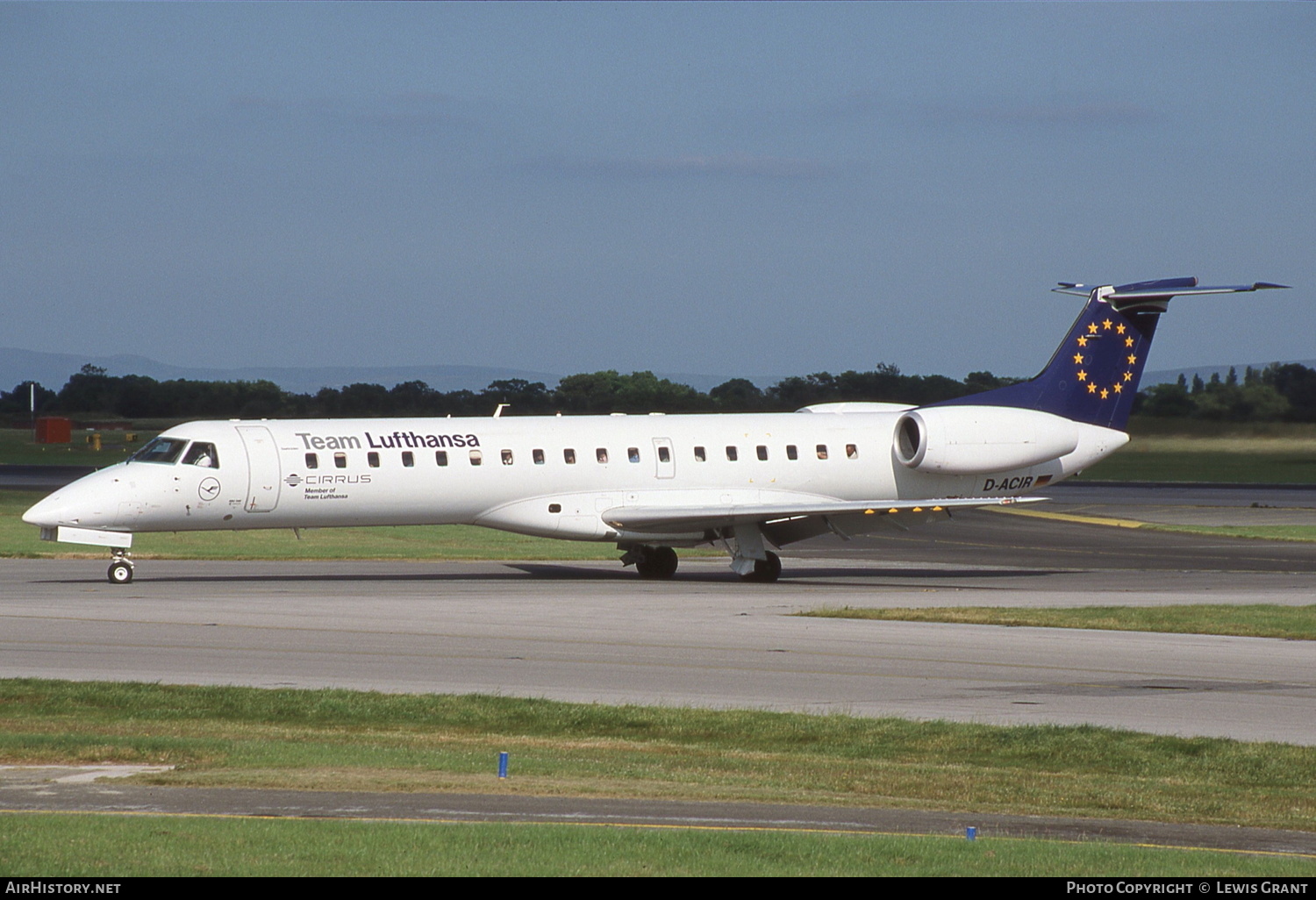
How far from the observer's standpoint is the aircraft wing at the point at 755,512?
101 feet

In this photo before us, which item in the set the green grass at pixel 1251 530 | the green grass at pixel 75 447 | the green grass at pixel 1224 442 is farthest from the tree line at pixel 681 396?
the green grass at pixel 1251 530

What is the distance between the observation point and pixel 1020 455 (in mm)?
34500

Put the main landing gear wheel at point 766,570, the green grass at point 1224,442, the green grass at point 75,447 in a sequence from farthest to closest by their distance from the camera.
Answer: the green grass at point 75,447, the green grass at point 1224,442, the main landing gear wheel at point 766,570

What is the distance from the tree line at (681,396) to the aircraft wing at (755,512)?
87.1ft

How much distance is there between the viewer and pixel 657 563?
33.4 metres

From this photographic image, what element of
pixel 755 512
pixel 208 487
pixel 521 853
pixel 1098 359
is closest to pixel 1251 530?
pixel 1098 359

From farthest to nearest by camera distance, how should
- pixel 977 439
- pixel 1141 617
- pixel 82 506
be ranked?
pixel 977 439
pixel 82 506
pixel 1141 617

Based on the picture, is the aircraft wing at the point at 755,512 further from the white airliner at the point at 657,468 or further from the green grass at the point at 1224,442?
the green grass at the point at 1224,442

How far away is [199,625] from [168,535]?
2176cm

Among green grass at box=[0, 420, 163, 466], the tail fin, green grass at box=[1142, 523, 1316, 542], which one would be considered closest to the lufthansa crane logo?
the tail fin

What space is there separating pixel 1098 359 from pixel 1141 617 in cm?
1189

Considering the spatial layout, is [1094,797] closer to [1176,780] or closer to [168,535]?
[1176,780]

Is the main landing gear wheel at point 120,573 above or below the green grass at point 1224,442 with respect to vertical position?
below

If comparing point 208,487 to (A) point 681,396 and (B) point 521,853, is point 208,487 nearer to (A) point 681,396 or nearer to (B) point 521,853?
(B) point 521,853
